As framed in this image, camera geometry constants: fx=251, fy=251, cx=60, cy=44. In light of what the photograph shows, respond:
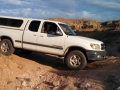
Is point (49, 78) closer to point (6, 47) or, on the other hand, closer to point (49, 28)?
point (49, 28)

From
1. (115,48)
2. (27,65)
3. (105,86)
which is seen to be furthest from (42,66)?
(115,48)

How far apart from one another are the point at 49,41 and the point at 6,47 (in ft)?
7.17

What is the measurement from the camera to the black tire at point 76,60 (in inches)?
392

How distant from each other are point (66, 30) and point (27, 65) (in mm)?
Result: 2255

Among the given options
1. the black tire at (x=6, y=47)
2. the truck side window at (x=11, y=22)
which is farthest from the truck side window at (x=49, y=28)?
the black tire at (x=6, y=47)

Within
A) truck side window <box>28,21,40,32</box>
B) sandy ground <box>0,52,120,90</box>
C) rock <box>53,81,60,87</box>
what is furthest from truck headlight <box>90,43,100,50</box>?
truck side window <box>28,21,40,32</box>

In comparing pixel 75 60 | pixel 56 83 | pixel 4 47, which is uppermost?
pixel 4 47

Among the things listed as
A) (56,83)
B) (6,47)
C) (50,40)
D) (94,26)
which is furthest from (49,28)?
(94,26)

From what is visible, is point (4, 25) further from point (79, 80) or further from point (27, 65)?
point (79, 80)

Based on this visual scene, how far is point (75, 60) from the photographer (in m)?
10.1

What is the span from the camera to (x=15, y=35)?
1119cm

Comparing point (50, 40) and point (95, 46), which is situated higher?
point (50, 40)

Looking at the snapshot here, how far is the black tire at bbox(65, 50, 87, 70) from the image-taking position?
995 cm

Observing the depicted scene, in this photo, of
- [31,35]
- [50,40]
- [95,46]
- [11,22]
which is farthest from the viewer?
[11,22]
